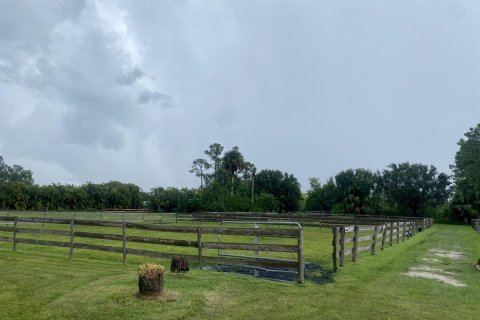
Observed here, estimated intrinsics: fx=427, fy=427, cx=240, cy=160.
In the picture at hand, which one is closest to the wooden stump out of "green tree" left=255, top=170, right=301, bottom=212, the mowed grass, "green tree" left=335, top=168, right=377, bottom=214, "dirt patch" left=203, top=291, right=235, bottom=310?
the mowed grass

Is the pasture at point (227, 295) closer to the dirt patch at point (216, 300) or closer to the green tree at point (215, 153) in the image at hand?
the dirt patch at point (216, 300)

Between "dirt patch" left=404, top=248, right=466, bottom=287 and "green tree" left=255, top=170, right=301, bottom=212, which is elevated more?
"green tree" left=255, top=170, right=301, bottom=212

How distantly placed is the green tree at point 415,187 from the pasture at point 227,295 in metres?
66.7

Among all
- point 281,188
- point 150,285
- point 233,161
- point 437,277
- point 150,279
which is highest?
point 233,161

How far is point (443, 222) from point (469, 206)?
5.40 meters

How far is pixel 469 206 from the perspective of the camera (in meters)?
60.5

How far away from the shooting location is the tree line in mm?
63400

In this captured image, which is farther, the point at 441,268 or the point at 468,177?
the point at 468,177

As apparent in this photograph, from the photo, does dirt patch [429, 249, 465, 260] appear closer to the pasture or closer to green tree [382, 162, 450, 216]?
the pasture

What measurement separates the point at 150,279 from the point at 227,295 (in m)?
1.66

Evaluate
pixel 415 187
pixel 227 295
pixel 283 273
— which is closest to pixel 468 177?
pixel 415 187

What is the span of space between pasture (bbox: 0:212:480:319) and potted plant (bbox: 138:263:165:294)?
0.19m

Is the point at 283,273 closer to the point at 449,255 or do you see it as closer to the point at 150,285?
the point at 150,285

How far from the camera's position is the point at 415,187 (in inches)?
2958
